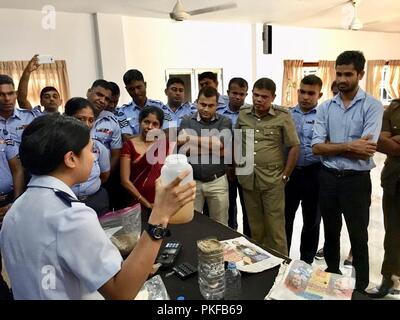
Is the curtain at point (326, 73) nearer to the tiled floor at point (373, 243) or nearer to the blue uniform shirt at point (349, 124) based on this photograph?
the tiled floor at point (373, 243)

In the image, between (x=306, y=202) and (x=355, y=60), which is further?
(x=306, y=202)

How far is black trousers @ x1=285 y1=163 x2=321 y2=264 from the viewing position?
2418mm

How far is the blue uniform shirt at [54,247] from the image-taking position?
712mm

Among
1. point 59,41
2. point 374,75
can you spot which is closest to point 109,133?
point 59,41

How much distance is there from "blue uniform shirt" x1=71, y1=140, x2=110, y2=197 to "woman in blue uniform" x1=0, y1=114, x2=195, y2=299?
100 cm

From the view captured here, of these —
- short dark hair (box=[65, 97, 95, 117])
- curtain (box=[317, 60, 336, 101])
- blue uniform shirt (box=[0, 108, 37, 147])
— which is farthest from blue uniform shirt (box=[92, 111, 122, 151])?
curtain (box=[317, 60, 336, 101])

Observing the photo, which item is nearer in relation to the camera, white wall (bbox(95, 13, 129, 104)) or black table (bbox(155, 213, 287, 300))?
black table (bbox(155, 213, 287, 300))

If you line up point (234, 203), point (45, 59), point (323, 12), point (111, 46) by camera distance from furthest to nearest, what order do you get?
point (323, 12), point (111, 46), point (45, 59), point (234, 203)

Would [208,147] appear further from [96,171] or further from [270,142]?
[96,171]

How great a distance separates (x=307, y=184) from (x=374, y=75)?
782 centimetres

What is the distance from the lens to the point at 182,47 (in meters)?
5.93

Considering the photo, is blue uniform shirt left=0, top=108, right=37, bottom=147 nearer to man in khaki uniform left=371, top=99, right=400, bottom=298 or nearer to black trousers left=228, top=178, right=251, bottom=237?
black trousers left=228, top=178, right=251, bottom=237

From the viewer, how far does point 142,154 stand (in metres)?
1.97
